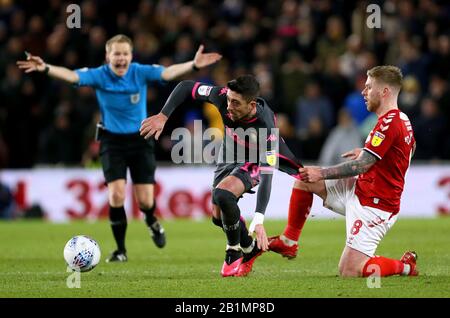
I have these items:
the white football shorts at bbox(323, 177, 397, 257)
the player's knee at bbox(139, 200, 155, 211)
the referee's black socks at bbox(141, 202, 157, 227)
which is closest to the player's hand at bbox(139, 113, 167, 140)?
the white football shorts at bbox(323, 177, 397, 257)

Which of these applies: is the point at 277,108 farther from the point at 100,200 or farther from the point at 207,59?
the point at 207,59

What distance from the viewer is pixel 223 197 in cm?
882

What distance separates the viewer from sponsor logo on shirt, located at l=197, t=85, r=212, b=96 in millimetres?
9344

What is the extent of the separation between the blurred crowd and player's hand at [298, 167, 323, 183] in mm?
9849

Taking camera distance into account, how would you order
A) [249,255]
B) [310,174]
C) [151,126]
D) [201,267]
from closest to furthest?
[310,174], [151,126], [249,255], [201,267]

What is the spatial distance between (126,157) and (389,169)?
149 inches

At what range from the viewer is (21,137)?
65.0 ft

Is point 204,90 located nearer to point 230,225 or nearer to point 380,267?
point 230,225

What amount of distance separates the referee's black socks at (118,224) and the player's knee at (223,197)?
2.67 metres

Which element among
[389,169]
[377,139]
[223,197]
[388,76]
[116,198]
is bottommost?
[116,198]

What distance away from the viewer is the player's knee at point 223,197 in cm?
882

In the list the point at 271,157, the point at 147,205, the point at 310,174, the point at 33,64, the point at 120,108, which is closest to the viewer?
→ the point at 310,174

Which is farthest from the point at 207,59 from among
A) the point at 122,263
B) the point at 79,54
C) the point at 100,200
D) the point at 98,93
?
the point at 79,54

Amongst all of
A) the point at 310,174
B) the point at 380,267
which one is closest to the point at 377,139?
the point at 310,174
